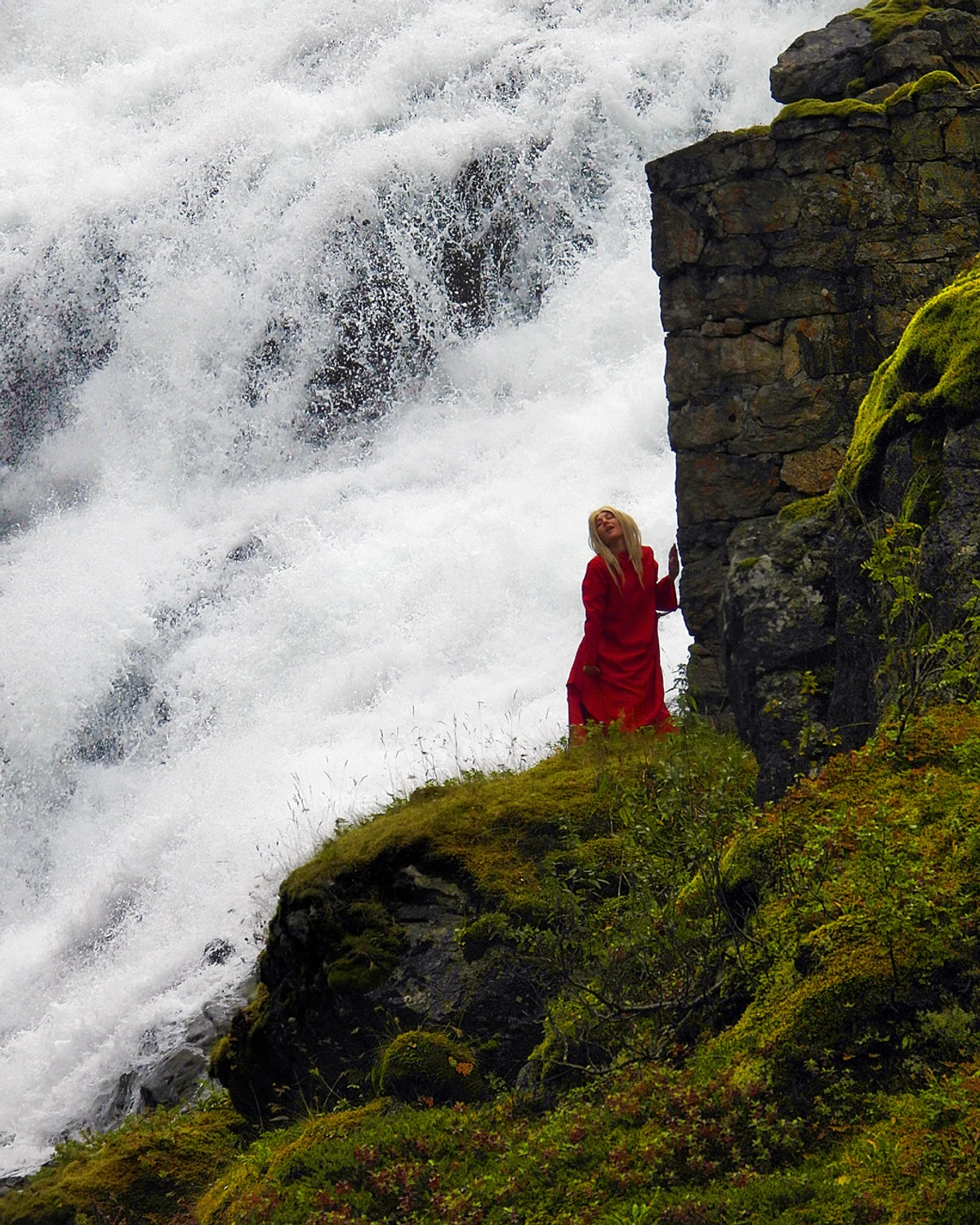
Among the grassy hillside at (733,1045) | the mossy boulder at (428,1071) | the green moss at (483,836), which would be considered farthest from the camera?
the green moss at (483,836)

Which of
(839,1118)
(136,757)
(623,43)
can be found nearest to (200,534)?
(136,757)

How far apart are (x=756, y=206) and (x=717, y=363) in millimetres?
900

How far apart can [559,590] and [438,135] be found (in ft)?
24.4

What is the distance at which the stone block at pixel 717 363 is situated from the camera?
7.93m

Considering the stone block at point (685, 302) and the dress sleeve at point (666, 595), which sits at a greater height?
the stone block at point (685, 302)

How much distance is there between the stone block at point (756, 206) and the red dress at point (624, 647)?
6.49ft

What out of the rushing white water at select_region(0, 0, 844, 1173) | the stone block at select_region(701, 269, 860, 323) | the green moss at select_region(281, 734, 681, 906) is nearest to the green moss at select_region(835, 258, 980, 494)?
the green moss at select_region(281, 734, 681, 906)

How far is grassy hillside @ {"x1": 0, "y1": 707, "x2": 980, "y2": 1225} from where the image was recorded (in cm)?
289

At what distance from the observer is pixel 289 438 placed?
15.9 meters

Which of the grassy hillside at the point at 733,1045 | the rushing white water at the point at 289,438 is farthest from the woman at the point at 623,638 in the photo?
the grassy hillside at the point at 733,1045

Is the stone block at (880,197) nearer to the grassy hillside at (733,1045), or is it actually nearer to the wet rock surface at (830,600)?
the wet rock surface at (830,600)

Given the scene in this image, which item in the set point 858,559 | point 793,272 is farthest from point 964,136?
point 858,559

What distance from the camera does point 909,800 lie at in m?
3.54

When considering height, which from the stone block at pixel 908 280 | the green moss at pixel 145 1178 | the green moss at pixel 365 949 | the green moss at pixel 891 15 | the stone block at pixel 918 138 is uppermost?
the green moss at pixel 891 15
